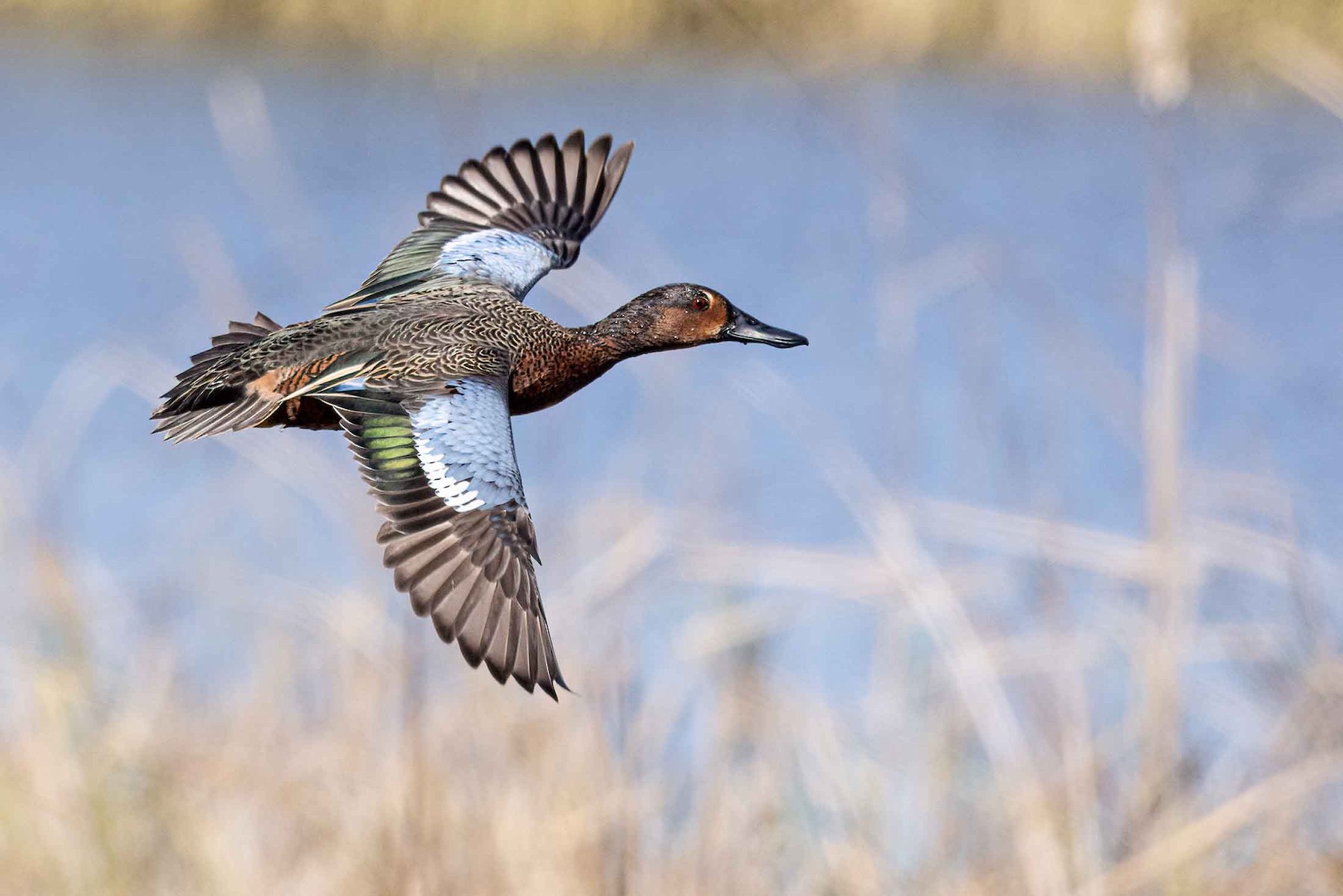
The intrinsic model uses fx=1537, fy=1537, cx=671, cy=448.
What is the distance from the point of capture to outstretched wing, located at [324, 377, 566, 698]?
130 cm

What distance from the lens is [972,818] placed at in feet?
15.9

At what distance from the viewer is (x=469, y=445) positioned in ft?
5.06

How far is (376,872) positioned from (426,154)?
1006 centimetres

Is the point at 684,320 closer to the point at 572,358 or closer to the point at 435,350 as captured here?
the point at 572,358

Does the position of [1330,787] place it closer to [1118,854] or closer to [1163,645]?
[1118,854]

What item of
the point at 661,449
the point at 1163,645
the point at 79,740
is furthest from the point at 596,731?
the point at 1163,645

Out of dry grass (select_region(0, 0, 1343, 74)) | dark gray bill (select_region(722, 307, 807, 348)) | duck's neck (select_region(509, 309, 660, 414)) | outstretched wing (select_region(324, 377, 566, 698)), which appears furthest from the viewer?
dry grass (select_region(0, 0, 1343, 74))

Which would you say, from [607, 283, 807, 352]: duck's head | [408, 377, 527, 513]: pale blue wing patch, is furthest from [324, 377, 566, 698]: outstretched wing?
[607, 283, 807, 352]: duck's head

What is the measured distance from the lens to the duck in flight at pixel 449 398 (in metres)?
1.37

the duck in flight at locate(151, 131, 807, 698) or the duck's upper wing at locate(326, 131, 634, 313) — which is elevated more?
the duck's upper wing at locate(326, 131, 634, 313)

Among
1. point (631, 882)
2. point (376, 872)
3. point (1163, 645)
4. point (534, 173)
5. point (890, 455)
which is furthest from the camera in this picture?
point (631, 882)

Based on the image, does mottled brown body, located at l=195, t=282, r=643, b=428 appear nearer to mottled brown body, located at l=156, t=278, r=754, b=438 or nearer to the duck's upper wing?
mottled brown body, located at l=156, t=278, r=754, b=438

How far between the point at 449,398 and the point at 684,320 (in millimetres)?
477

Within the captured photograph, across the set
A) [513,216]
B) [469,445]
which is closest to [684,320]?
[469,445]
